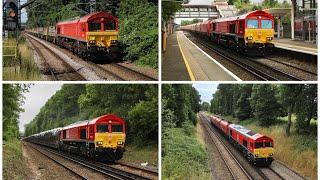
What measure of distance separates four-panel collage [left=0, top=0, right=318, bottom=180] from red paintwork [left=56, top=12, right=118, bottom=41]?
0.02 metres

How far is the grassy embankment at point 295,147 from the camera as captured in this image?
505 centimetres

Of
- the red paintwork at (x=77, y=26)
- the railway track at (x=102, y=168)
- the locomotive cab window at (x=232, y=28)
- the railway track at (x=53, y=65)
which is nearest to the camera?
the railway track at (x=102, y=168)

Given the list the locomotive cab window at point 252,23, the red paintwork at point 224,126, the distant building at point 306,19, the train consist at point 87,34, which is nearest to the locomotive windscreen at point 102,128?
the train consist at point 87,34

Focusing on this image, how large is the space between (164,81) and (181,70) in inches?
10.2

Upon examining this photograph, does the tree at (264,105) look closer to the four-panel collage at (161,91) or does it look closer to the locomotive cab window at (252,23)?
the four-panel collage at (161,91)

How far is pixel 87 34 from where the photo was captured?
18.7 ft

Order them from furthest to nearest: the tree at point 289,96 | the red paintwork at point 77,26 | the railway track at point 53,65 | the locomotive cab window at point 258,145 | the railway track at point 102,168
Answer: the red paintwork at point 77,26 → the locomotive cab window at point 258,145 → the railway track at point 53,65 → the tree at point 289,96 → the railway track at point 102,168

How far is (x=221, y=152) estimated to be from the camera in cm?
541

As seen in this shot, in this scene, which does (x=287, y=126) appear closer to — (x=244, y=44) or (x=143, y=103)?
(x=244, y=44)

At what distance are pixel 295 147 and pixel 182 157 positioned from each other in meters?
1.22

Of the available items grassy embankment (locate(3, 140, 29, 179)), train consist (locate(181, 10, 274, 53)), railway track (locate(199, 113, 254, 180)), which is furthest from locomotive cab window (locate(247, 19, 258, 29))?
grassy embankment (locate(3, 140, 29, 179))

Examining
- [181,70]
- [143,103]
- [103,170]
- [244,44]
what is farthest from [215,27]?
[103,170]

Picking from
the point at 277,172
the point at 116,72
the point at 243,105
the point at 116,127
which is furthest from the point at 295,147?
the point at 116,72

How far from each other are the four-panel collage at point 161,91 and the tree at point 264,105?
0.04 feet
